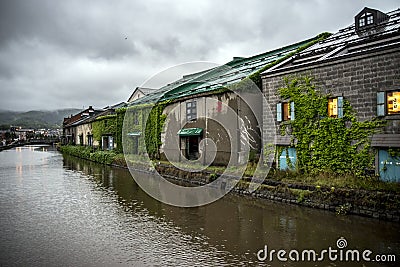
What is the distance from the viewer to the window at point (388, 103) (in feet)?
40.8

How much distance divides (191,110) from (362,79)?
12.9 m

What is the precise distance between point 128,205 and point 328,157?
8.73m

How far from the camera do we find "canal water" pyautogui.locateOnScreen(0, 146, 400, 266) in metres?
8.42

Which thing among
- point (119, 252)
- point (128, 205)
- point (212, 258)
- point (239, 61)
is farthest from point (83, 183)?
point (239, 61)

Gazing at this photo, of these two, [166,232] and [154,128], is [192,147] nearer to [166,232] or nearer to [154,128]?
[154,128]

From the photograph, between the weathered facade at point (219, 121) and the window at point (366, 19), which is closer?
the window at point (366, 19)

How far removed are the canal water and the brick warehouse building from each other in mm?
3319

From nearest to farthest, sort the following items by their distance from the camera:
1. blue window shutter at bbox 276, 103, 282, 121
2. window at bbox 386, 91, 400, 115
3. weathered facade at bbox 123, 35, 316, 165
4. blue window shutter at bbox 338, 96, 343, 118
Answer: window at bbox 386, 91, 400, 115 < blue window shutter at bbox 338, 96, 343, 118 < blue window shutter at bbox 276, 103, 282, 121 < weathered facade at bbox 123, 35, 316, 165

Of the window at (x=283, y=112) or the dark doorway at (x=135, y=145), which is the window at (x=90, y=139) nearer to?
the dark doorway at (x=135, y=145)

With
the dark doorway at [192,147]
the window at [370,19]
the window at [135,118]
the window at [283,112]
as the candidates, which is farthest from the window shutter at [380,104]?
the window at [135,118]

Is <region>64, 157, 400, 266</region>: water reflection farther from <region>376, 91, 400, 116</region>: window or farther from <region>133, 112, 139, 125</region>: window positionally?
<region>133, 112, 139, 125</region>: window

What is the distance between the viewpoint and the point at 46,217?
12.4 meters

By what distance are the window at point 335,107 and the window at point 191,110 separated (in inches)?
424

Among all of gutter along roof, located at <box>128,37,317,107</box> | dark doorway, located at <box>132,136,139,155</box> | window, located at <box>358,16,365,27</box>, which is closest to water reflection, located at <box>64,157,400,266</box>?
gutter along roof, located at <box>128,37,317,107</box>
